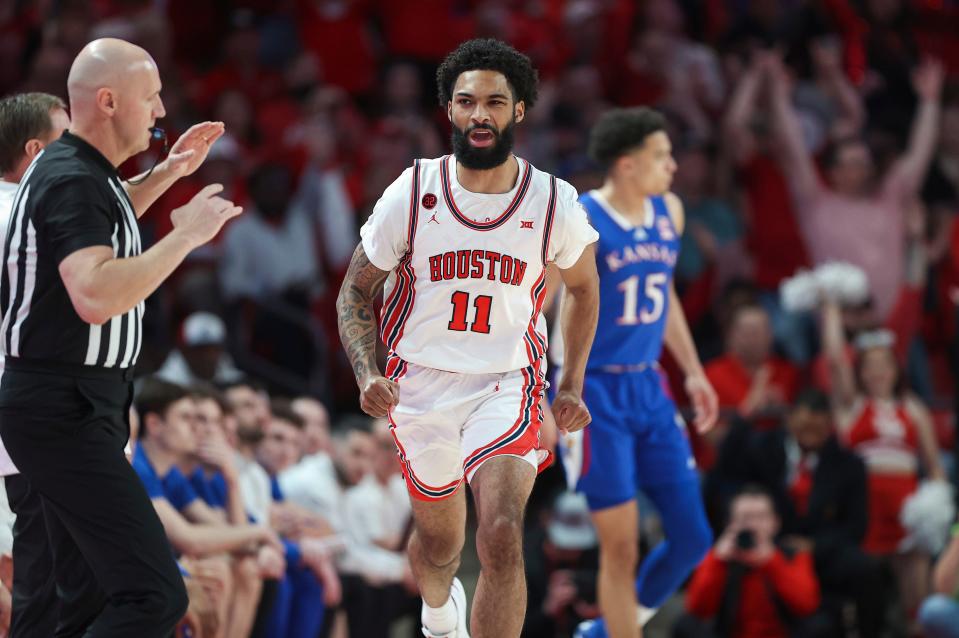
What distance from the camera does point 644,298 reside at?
23.3ft

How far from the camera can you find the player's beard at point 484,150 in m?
5.58

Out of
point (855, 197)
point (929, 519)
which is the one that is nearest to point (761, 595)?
point (929, 519)

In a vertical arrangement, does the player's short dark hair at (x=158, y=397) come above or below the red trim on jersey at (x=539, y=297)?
below

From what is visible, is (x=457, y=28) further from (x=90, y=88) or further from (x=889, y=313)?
(x=90, y=88)

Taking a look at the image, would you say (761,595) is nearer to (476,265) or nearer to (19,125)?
(476,265)

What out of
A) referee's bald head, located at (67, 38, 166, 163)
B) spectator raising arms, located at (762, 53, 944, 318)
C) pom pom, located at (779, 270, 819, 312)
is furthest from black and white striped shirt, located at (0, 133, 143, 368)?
spectator raising arms, located at (762, 53, 944, 318)

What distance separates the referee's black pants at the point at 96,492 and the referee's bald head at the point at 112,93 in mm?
881

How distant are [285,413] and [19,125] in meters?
3.58

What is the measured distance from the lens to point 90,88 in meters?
4.97

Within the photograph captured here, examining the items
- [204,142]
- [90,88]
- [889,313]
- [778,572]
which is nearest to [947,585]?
[778,572]

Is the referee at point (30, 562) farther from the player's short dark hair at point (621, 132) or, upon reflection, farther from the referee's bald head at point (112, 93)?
the player's short dark hair at point (621, 132)

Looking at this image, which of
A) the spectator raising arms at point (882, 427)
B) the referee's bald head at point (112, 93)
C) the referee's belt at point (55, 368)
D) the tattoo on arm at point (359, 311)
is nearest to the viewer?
the referee's belt at point (55, 368)

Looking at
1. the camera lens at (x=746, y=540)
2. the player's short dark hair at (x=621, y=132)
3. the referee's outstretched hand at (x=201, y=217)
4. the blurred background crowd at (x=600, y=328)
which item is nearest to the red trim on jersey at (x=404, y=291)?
the referee's outstretched hand at (x=201, y=217)

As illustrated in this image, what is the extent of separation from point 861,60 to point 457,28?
403 cm
